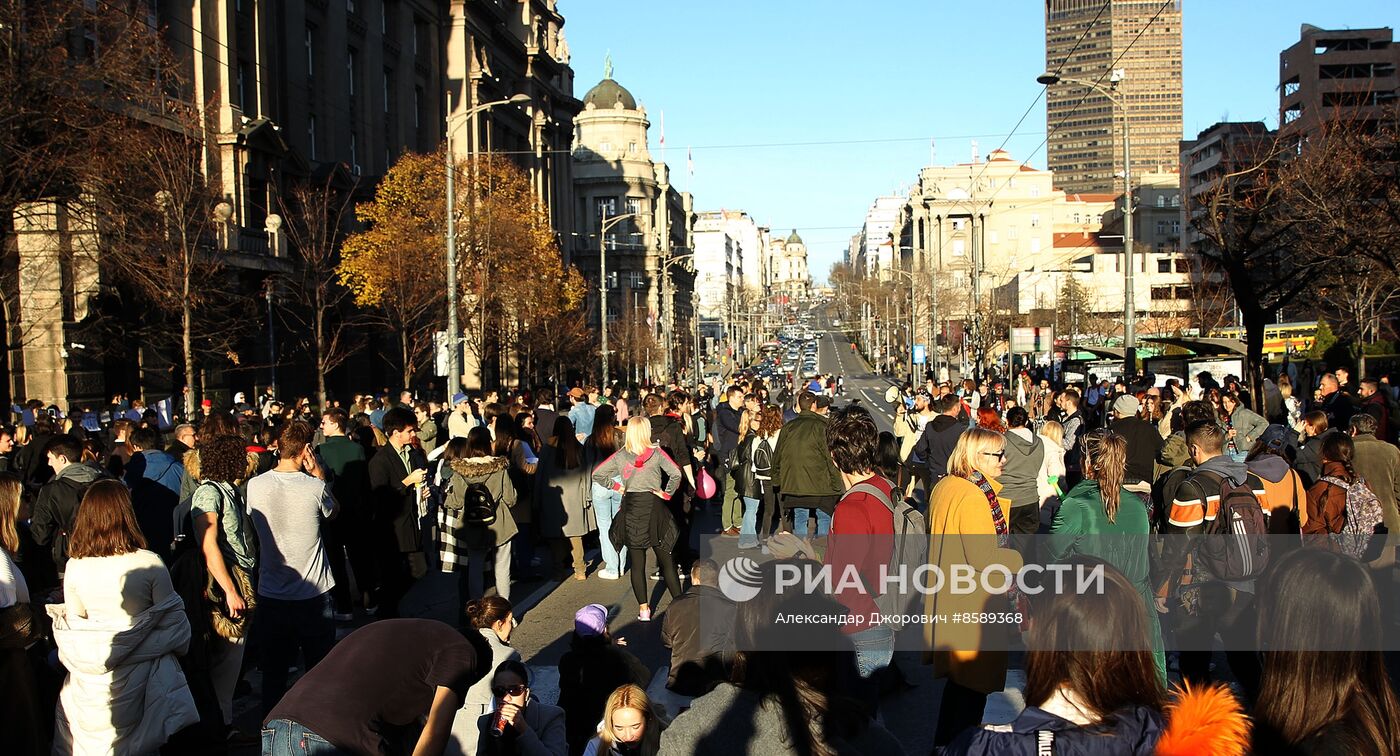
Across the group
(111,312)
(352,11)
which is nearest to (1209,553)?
(111,312)

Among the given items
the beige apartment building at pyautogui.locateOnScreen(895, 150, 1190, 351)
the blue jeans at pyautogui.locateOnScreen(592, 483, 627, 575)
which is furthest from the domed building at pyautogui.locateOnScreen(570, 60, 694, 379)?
the blue jeans at pyautogui.locateOnScreen(592, 483, 627, 575)

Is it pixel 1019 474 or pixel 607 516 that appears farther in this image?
pixel 607 516

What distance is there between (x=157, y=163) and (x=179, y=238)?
6.70 ft

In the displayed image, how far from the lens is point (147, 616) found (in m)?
6.00

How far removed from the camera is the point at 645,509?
10383mm

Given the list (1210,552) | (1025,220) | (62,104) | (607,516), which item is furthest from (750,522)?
(1025,220)

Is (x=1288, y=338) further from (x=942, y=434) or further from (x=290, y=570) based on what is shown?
(x=290, y=570)

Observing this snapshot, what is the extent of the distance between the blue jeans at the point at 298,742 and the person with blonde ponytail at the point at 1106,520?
4.05 metres

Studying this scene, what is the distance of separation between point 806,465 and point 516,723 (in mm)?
5679

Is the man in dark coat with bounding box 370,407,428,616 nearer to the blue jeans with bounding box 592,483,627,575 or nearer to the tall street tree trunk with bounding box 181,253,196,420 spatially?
the blue jeans with bounding box 592,483,627,575

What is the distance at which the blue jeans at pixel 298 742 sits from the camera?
12.4ft

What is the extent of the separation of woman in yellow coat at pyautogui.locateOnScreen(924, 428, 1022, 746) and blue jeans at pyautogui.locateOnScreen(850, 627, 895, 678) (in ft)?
0.97

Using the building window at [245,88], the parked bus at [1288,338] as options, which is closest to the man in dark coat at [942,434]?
the building window at [245,88]

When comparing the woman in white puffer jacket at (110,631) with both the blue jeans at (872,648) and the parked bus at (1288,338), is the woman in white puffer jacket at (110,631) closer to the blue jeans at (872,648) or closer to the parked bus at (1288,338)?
the blue jeans at (872,648)
